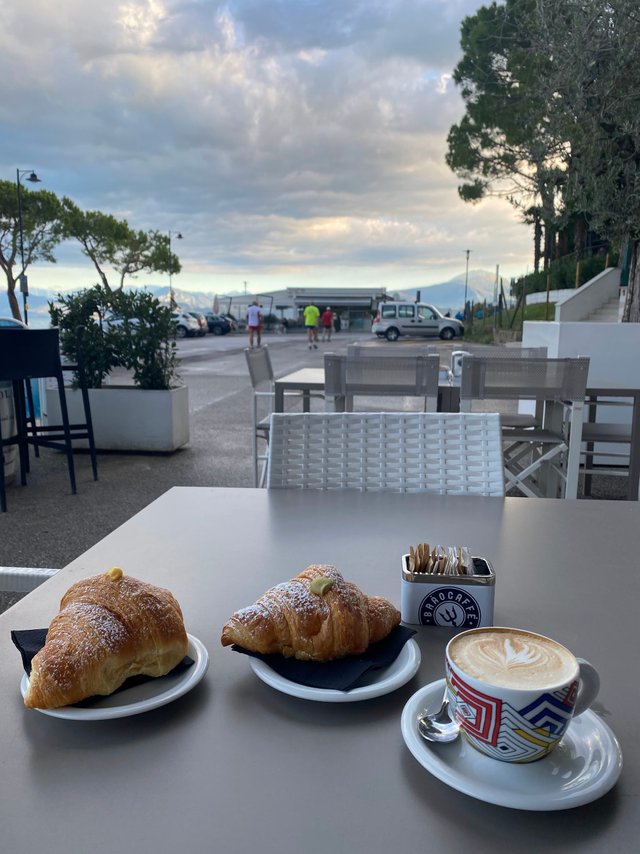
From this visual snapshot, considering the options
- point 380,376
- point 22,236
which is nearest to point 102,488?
point 380,376

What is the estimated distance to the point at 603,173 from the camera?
6430mm

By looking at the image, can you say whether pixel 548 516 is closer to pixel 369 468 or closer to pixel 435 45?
pixel 369 468

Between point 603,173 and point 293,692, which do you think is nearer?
point 293,692

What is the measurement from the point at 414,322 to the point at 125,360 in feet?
81.7

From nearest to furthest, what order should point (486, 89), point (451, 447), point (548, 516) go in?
1. point (548, 516)
2. point (451, 447)
3. point (486, 89)

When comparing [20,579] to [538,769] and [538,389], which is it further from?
[538,389]

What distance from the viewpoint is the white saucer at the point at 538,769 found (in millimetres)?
619

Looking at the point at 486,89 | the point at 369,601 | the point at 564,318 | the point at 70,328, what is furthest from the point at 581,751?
the point at 486,89

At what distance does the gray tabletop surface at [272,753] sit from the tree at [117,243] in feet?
97.9

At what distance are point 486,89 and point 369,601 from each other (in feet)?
59.0

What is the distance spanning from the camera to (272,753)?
27.4 inches

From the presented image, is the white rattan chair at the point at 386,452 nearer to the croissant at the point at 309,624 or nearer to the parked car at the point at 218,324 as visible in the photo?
the croissant at the point at 309,624

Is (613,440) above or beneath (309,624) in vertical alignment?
beneath

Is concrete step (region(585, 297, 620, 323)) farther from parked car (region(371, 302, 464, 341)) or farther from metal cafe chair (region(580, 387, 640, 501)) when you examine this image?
parked car (region(371, 302, 464, 341))
